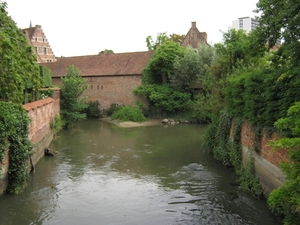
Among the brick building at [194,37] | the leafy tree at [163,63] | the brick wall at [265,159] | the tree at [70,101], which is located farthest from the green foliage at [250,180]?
the brick building at [194,37]

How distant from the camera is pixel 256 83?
1102 centimetres

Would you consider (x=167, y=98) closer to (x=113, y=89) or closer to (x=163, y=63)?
(x=163, y=63)

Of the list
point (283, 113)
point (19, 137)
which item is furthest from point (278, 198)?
point (19, 137)

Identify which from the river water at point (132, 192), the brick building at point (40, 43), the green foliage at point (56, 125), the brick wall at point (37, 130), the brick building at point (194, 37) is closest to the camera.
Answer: the river water at point (132, 192)

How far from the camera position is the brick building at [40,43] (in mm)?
46875

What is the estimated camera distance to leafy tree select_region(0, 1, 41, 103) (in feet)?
30.9

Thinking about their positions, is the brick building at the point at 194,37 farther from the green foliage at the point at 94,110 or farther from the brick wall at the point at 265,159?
the brick wall at the point at 265,159

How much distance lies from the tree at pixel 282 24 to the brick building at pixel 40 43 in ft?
128

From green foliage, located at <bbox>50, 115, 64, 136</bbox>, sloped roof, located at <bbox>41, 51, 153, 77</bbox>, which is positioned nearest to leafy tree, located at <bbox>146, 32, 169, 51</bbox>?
sloped roof, located at <bbox>41, 51, 153, 77</bbox>

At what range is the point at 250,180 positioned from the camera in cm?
1136

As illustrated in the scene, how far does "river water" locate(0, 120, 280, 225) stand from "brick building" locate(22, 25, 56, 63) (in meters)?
31.7

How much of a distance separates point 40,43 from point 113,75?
53.4 ft

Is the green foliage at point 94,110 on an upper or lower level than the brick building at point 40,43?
lower

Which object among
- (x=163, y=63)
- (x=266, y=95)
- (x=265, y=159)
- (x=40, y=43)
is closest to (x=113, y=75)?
(x=163, y=63)
